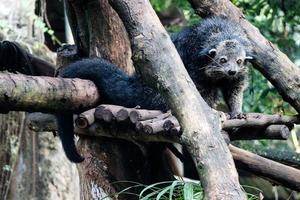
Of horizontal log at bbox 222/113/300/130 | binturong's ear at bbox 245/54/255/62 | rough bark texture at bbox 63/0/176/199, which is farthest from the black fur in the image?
binturong's ear at bbox 245/54/255/62

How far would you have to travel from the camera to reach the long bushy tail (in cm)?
354

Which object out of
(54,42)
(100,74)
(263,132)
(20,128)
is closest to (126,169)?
(100,74)

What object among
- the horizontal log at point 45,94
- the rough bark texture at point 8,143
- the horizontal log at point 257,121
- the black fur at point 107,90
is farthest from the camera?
the rough bark texture at point 8,143

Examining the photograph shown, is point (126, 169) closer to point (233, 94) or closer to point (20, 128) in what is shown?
point (233, 94)

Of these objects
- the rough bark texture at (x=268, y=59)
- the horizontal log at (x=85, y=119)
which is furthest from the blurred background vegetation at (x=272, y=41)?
the horizontal log at (x=85, y=119)

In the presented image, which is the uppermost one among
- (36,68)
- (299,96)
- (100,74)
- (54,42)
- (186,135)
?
(54,42)

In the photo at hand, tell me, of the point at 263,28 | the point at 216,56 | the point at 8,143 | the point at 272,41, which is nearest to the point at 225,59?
the point at 216,56

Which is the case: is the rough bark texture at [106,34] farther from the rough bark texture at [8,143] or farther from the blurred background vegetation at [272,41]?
the rough bark texture at [8,143]

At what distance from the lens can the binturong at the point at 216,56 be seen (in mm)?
3928

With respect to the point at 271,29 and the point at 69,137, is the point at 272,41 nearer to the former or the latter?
the point at 271,29

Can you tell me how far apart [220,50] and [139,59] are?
1.27m

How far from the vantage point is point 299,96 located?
Answer: 12.1 feet

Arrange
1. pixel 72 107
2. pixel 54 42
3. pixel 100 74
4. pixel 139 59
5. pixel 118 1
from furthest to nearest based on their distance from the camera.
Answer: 1. pixel 54 42
2. pixel 100 74
3. pixel 72 107
4. pixel 118 1
5. pixel 139 59

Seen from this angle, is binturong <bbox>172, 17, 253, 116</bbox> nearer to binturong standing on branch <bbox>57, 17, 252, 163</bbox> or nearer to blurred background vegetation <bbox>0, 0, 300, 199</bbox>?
binturong standing on branch <bbox>57, 17, 252, 163</bbox>
